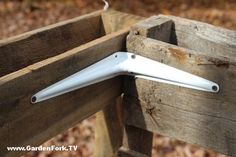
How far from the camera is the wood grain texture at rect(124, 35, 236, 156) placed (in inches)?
47.5

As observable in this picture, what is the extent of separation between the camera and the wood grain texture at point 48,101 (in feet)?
3.44

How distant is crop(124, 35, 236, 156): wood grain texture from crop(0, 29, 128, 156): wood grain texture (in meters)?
0.12

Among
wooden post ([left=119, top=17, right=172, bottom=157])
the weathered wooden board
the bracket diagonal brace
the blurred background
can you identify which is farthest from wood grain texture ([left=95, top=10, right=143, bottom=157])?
the blurred background

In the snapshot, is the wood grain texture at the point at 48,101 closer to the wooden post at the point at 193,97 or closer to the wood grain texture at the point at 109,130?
the wooden post at the point at 193,97

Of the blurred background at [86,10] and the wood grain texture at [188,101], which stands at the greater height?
the wood grain texture at [188,101]

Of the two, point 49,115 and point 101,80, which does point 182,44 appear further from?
point 49,115

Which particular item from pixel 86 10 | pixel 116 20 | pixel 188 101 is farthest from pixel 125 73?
pixel 86 10

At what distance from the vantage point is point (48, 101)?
116 cm

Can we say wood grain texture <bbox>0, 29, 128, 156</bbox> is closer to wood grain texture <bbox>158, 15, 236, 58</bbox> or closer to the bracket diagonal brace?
the bracket diagonal brace

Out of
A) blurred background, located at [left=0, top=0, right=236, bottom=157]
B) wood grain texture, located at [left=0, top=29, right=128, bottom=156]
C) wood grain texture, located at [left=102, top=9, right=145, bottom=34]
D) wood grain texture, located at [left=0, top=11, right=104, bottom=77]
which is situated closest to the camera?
wood grain texture, located at [left=0, top=29, right=128, bottom=156]

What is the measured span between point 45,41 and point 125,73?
0.31 metres

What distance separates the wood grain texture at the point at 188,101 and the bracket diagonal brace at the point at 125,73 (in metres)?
0.02

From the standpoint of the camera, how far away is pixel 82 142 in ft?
12.1

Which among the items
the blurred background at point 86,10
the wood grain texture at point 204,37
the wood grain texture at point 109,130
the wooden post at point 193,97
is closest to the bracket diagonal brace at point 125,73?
the wooden post at point 193,97
